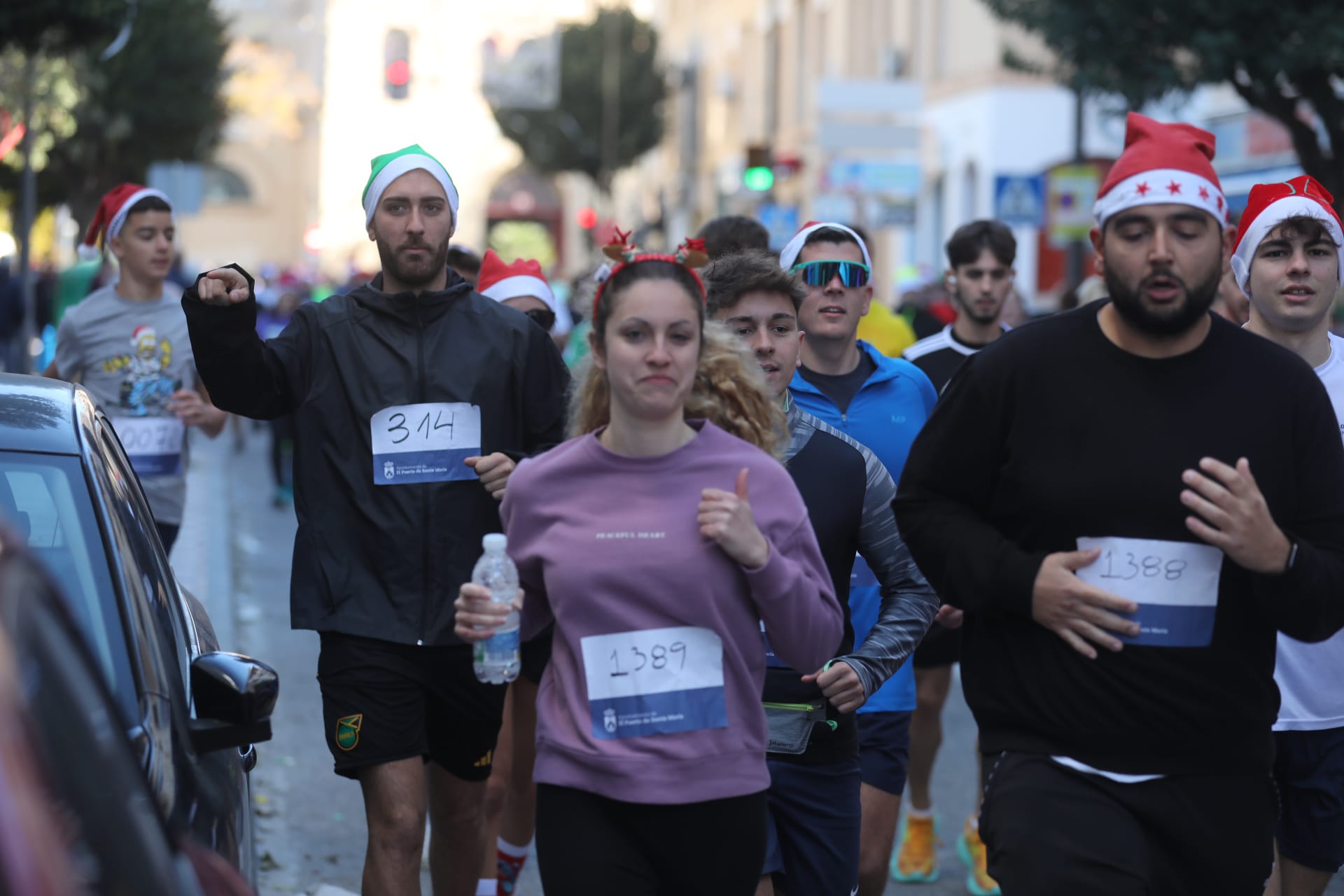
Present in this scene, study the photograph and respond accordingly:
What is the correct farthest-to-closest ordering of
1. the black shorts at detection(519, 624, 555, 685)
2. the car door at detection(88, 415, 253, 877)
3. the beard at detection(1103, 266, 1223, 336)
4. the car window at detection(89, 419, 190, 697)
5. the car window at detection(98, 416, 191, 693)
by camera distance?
the black shorts at detection(519, 624, 555, 685) < the car window at detection(98, 416, 191, 693) < the car window at detection(89, 419, 190, 697) < the beard at detection(1103, 266, 1223, 336) < the car door at detection(88, 415, 253, 877)

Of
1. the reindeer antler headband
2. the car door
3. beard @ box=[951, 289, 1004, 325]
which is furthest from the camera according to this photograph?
beard @ box=[951, 289, 1004, 325]

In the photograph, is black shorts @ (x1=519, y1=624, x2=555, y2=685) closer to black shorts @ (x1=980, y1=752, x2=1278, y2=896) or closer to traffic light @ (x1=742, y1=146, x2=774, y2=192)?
black shorts @ (x1=980, y1=752, x2=1278, y2=896)

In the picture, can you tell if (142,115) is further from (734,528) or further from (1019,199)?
(734,528)

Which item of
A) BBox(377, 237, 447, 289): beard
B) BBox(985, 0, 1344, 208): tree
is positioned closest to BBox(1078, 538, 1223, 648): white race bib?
BBox(377, 237, 447, 289): beard

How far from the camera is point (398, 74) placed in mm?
42125

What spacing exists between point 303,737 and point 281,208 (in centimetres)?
7737

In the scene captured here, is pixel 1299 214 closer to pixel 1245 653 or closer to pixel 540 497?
pixel 1245 653

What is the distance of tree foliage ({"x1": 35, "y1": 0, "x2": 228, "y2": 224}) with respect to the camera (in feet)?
107

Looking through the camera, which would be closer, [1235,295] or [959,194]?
[1235,295]

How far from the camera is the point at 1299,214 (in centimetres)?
538

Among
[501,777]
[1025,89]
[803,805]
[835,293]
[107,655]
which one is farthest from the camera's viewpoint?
[1025,89]

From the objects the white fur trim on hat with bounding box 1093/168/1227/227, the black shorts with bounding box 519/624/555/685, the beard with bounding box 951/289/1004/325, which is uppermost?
the white fur trim on hat with bounding box 1093/168/1227/227

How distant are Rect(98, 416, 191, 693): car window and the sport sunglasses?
2098mm

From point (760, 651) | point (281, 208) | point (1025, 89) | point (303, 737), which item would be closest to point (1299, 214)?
point (760, 651)
